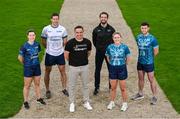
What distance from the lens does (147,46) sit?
1195cm

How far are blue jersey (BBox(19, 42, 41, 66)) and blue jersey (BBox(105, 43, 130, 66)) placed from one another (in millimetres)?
1912

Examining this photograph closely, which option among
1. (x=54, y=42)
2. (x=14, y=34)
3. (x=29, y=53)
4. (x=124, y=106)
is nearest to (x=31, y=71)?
(x=29, y=53)

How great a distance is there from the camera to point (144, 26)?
38.7ft

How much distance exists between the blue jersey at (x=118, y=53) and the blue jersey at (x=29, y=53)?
1.91 metres

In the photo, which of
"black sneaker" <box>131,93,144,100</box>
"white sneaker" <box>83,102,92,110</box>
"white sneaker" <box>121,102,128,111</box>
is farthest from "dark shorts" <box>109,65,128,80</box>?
"black sneaker" <box>131,93,144,100</box>

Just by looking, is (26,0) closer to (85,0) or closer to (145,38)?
(85,0)

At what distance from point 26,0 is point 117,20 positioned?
328 inches

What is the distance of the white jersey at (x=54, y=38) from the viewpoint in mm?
12297

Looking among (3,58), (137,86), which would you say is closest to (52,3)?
(3,58)

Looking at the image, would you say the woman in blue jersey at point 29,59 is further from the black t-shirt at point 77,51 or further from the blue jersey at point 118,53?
the blue jersey at point 118,53

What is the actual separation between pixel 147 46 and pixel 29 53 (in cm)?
310

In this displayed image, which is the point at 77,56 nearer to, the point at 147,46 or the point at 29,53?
the point at 29,53

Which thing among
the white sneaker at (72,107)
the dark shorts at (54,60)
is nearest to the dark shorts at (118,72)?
the white sneaker at (72,107)

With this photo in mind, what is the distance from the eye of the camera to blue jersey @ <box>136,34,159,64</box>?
11945mm
